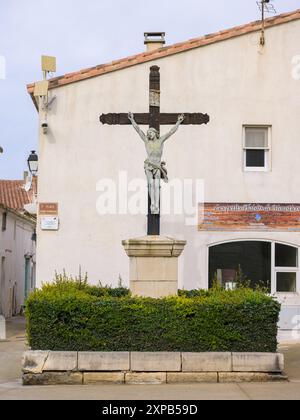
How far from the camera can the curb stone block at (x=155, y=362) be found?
11.4m

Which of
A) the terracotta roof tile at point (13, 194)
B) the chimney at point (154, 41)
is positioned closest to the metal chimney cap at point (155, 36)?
the chimney at point (154, 41)

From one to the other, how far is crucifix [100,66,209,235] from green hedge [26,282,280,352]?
5.05 feet

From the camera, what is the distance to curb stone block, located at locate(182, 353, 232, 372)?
37.4 ft

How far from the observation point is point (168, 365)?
1139 cm

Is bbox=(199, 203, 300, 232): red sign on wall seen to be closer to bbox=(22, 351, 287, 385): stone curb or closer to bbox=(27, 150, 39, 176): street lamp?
bbox=(27, 150, 39, 176): street lamp

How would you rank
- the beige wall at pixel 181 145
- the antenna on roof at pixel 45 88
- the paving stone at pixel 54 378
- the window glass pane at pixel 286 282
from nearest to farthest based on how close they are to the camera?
the paving stone at pixel 54 378, the antenna on roof at pixel 45 88, the beige wall at pixel 181 145, the window glass pane at pixel 286 282

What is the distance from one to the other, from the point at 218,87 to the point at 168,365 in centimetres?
848

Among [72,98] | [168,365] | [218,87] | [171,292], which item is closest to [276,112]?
[218,87]

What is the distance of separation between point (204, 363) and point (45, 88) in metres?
8.32

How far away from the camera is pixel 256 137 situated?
18266 mm

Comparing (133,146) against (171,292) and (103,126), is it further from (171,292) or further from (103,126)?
(171,292)

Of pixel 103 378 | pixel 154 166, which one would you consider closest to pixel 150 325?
pixel 103 378

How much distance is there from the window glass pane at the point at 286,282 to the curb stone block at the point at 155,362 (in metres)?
7.05

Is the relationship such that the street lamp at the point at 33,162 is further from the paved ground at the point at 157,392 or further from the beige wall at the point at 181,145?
the paved ground at the point at 157,392
